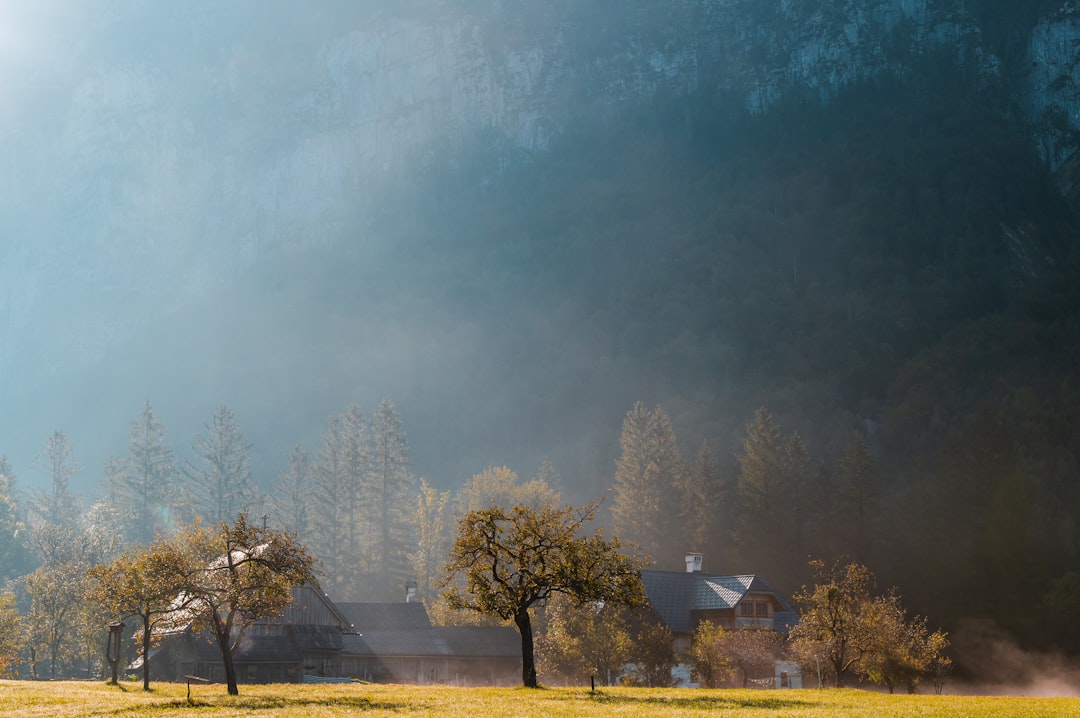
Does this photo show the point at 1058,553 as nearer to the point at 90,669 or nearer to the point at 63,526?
the point at 90,669

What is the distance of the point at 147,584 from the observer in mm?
41156

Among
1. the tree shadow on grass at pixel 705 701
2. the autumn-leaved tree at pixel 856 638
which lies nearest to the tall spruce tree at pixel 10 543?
the autumn-leaved tree at pixel 856 638

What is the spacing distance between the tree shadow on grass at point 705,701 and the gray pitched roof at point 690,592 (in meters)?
38.9

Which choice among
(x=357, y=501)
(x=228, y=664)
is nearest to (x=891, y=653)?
(x=228, y=664)

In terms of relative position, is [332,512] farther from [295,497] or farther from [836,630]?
[836,630]

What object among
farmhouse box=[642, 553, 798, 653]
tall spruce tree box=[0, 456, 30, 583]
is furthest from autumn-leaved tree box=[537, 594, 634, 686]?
tall spruce tree box=[0, 456, 30, 583]

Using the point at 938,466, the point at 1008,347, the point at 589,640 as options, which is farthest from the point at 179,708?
the point at 1008,347

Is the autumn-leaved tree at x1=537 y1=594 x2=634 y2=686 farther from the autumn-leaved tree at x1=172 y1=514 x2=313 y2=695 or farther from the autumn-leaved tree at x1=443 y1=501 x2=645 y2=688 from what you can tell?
the autumn-leaved tree at x1=172 y1=514 x2=313 y2=695

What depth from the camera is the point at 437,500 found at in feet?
420

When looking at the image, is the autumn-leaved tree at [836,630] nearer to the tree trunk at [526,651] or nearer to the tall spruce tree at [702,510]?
the tree trunk at [526,651]

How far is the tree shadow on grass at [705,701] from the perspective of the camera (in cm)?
3089

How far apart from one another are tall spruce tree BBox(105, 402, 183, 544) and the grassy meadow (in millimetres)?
104945

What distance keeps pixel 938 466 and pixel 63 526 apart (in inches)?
4515

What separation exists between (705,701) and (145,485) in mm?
123476
